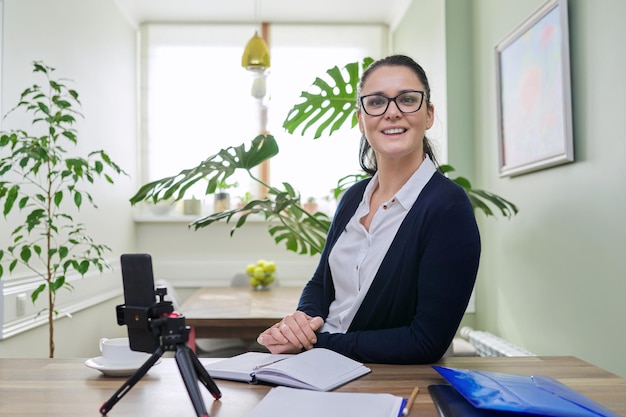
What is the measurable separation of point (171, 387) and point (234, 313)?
5.65 feet

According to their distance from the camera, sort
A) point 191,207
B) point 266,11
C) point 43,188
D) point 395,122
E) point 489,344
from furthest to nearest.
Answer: point 191,207 < point 266,11 < point 489,344 < point 43,188 < point 395,122

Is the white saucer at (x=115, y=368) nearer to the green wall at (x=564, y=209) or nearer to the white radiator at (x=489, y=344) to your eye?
the green wall at (x=564, y=209)

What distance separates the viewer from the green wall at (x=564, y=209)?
1959 millimetres

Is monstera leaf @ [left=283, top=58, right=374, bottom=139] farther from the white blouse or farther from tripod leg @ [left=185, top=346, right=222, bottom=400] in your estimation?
tripod leg @ [left=185, top=346, right=222, bottom=400]

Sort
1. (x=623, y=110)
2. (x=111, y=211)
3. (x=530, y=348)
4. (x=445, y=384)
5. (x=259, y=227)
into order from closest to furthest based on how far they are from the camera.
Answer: (x=445, y=384) → (x=623, y=110) → (x=530, y=348) → (x=111, y=211) → (x=259, y=227)

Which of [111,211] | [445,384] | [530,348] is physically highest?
[111,211]

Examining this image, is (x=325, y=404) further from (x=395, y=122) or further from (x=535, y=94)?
(x=535, y=94)

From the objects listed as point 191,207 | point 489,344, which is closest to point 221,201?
point 191,207

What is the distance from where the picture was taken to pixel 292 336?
136 centimetres

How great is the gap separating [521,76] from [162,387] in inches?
87.0

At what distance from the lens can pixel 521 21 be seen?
9.07 feet

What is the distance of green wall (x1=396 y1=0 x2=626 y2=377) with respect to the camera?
196 cm

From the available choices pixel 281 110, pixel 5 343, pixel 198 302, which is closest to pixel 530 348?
pixel 198 302

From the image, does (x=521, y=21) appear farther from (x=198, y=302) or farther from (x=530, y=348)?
(x=198, y=302)
